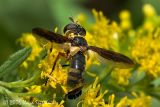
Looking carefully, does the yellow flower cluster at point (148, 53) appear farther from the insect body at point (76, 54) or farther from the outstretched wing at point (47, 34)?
the outstretched wing at point (47, 34)

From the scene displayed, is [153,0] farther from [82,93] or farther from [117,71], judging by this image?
[82,93]

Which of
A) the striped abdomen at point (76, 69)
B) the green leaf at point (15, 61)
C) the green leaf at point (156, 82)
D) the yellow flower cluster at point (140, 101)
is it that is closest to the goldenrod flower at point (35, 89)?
the green leaf at point (15, 61)

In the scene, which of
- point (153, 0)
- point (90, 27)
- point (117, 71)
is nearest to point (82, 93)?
point (117, 71)

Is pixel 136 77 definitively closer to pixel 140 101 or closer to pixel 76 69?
pixel 140 101

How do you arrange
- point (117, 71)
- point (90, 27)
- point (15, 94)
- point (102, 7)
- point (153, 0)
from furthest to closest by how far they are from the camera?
point (102, 7)
point (153, 0)
point (90, 27)
point (117, 71)
point (15, 94)

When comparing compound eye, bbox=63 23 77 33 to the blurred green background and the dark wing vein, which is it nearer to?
the dark wing vein

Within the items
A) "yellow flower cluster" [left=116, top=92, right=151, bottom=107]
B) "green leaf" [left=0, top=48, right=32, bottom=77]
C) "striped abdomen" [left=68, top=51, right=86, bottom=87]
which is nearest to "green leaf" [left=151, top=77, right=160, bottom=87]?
"yellow flower cluster" [left=116, top=92, right=151, bottom=107]
